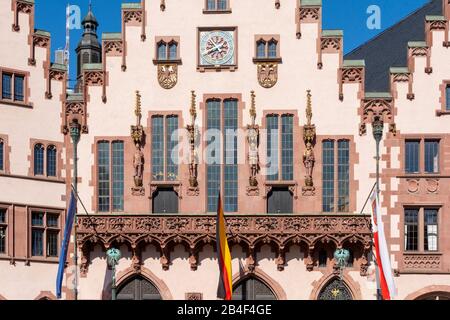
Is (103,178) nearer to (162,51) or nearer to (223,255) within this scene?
(162,51)

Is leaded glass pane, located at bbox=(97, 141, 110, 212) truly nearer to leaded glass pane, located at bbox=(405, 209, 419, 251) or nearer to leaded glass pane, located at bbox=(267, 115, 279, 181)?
leaded glass pane, located at bbox=(267, 115, 279, 181)

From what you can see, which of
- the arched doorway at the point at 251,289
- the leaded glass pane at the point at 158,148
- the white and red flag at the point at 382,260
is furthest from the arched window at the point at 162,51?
the white and red flag at the point at 382,260

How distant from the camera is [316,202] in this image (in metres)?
41.6

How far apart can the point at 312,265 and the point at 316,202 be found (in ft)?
9.05

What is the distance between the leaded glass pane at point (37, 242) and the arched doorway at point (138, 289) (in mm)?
3842

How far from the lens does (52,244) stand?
41750 mm

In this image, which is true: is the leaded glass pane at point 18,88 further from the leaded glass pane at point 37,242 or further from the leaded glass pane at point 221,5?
the leaded glass pane at point 221,5

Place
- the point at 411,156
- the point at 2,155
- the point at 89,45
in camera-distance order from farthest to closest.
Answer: the point at 89,45 < the point at 411,156 < the point at 2,155

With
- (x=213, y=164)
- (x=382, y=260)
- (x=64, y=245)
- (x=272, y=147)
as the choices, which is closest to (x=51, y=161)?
(x=64, y=245)

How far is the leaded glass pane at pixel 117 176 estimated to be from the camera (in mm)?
42281

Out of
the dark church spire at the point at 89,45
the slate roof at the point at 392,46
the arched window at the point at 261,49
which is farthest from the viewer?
the dark church spire at the point at 89,45

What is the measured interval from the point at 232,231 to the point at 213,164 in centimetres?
342

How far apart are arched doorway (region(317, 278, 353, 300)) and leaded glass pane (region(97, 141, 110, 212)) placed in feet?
33.3

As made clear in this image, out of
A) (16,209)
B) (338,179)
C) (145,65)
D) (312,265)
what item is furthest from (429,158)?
(16,209)
